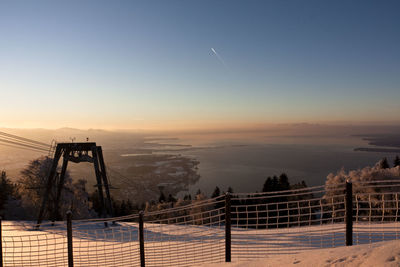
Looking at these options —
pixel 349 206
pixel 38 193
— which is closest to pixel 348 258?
pixel 349 206

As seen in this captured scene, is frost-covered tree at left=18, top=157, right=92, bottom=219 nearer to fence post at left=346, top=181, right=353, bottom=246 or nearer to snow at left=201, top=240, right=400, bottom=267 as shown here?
snow at left=201, top=240, right=400, bottom=267

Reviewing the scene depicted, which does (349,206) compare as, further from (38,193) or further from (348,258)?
(38,193)

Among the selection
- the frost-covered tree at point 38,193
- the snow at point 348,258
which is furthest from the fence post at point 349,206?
the frost-covered tree at point 38,193

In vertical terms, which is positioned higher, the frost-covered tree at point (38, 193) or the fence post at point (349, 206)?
the fence post at point (349, 206)

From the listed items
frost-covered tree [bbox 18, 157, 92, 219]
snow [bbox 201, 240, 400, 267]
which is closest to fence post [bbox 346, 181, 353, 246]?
snow [bbox 201, 240, 400, 267]

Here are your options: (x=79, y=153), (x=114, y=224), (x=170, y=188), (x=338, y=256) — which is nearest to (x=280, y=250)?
(x=338, y=256)

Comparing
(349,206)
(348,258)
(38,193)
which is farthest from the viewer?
(38,193)

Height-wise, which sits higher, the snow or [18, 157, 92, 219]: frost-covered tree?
the snow

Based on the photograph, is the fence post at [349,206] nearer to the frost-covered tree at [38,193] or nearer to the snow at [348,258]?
the snow at [348,258]

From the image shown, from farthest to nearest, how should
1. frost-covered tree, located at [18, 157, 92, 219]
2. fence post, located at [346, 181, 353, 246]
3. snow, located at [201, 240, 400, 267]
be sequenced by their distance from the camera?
frost-covered tree, located at [18, 157, 92, 219] < fence post, located at [346, 181, 353, 246] < snow, located at [201, 240, 400, 267]

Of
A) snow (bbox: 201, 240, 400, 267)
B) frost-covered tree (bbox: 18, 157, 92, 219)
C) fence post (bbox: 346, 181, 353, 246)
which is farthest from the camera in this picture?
frost-covered tree (bbox: 18, 157, 92, 219)

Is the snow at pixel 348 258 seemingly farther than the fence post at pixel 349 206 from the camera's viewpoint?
No

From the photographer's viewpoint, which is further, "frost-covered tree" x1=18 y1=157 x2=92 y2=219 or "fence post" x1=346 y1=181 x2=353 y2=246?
"frost-covered tree" x1=18 y1=157 x2=92 y2=219
